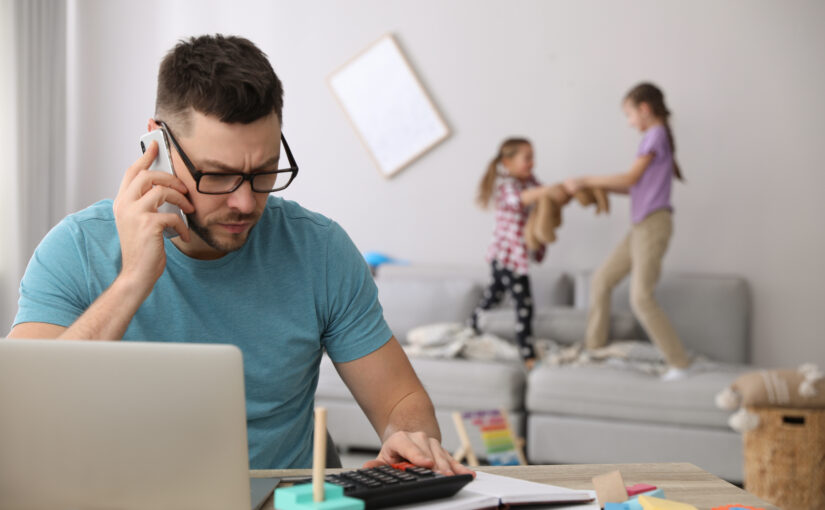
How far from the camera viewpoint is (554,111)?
431 cm

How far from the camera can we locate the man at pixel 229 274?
1184 millimetres

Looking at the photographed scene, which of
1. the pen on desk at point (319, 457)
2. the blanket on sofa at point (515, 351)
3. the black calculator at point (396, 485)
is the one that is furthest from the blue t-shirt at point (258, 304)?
the blanket on sofa at point (515, 351)

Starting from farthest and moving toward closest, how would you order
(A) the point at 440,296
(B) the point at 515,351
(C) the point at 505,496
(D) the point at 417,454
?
(A) the point at 440,296 < (B) the point at 515,351 < (D) the point at 417,454 < (C) the point at 505,496

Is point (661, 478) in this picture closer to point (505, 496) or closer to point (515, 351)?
point (505, 496)

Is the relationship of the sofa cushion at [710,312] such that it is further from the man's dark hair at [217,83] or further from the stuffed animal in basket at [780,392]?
the man's dark hair at [217,83]

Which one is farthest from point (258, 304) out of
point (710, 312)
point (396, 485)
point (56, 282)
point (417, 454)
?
point (710, 312)

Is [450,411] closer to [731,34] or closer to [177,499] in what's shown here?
[731,34]

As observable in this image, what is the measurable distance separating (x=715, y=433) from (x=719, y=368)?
16.0 inches

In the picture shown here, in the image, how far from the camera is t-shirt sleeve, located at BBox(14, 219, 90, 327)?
118 centimetres

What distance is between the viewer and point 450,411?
3.38 metres

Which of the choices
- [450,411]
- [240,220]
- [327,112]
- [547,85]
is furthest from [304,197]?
[240,220]

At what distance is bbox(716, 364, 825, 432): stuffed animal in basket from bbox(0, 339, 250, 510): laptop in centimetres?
256

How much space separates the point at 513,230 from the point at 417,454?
294 cm

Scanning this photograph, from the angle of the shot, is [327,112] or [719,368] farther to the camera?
[327,112]
